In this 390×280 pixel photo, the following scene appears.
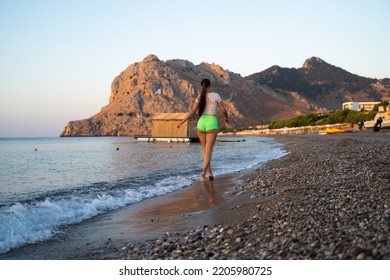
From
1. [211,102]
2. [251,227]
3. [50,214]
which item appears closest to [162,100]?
[211,102]

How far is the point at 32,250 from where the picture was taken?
537cm

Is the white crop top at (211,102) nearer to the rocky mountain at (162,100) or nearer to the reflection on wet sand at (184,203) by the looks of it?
the reflection on wet sand at (184,203)

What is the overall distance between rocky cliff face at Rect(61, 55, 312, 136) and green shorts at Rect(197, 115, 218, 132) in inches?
5276

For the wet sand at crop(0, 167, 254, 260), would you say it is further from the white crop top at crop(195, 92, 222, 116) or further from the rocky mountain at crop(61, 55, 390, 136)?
the rocky mountain at crop(61, 55, 390, 136)

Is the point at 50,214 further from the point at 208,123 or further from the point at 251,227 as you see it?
the point at 251,227

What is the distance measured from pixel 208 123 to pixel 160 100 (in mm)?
140960

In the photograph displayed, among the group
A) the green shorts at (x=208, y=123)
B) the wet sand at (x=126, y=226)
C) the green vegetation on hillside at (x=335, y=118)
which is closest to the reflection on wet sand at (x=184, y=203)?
the wet sand at (x=126, y=226)

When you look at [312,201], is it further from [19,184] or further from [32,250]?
[19,184]

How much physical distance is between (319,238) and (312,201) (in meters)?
2.17

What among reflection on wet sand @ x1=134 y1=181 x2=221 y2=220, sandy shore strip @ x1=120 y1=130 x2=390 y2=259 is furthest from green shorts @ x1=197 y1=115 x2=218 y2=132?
sandy shore strip @ x1=120 y1=130 x2=390 y2=259

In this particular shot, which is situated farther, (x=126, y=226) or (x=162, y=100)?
(x=162, y=100)

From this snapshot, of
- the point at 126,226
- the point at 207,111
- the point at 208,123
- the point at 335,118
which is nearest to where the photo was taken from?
the point at 126,226

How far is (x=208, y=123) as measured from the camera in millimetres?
9625
